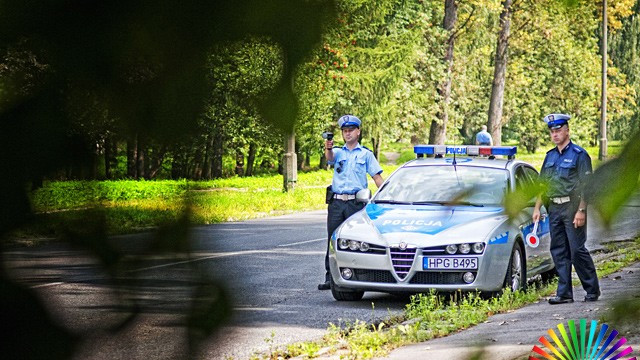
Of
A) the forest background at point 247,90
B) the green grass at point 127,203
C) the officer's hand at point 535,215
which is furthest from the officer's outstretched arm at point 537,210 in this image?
the green grass at point 127,203

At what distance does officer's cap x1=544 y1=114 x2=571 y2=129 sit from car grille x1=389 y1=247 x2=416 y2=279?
1.49 m

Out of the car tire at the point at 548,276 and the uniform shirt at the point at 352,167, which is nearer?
the uniform shirt at the point at 352,167

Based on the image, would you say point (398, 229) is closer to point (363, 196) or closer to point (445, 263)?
point (445, 263)

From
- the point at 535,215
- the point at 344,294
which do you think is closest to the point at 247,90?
the point at 535,215

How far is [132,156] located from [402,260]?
7.23m

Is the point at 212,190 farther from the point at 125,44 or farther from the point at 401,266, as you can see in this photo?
the point at 401,266

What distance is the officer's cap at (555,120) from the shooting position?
7277 mm

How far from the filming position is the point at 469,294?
25.2 feet

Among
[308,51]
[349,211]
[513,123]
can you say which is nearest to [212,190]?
[308,51]

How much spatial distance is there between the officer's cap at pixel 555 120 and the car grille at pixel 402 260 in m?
1.49

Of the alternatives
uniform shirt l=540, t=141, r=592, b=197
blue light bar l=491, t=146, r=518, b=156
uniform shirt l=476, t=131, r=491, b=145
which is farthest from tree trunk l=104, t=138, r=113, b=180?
uniform shirt l=476, t=131, r=491, b=145

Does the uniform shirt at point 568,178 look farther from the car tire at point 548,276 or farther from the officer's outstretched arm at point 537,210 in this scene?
the car tire at point 548,276

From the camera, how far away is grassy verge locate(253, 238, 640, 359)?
6.05 meters

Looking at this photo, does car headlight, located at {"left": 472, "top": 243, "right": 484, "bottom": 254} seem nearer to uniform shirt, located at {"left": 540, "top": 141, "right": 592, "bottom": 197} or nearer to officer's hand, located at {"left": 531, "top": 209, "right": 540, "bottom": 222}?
uniform shirt, located at {"left": 540, "top": 141, "right": 592, "bottom": 197}
